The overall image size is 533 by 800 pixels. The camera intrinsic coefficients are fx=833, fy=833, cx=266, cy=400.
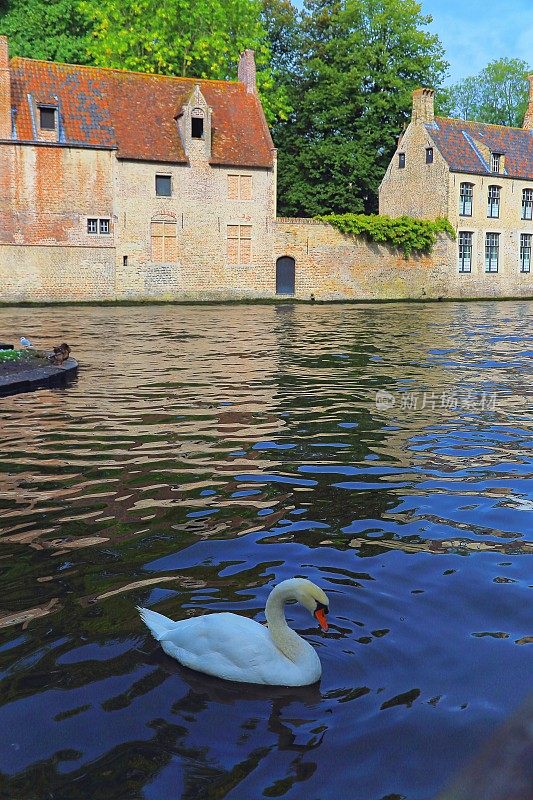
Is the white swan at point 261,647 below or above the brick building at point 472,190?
below

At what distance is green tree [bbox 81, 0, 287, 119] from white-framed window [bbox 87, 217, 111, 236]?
1075 cm

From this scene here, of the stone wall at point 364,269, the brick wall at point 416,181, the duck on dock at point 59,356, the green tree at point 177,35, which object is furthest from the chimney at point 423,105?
the duck on dock at point 59,356

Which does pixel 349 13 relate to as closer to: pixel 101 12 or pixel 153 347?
pixel 101 12

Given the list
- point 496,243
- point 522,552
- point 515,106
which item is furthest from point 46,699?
point 515,106

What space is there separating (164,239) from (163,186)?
267 centimetres

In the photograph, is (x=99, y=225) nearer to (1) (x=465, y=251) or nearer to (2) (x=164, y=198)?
(2) (x=164, y=198)

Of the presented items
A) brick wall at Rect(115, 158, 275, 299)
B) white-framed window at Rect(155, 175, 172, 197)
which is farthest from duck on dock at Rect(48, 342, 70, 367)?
white-framed window at Rect(155, 175, 172, 197)

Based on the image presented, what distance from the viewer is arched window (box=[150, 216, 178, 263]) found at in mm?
42250

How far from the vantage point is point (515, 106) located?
73.5 m

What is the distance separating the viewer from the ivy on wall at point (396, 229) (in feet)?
151

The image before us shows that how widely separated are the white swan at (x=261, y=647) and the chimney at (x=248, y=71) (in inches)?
1742

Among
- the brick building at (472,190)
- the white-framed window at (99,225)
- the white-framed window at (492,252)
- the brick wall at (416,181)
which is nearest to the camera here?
the white-framed window at (99,225)

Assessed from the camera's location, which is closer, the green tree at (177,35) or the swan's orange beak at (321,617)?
the swan's orange beak at (321,617)

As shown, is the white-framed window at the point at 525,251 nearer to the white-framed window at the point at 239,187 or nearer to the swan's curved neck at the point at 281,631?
the white-framed window at the point at 239,187
